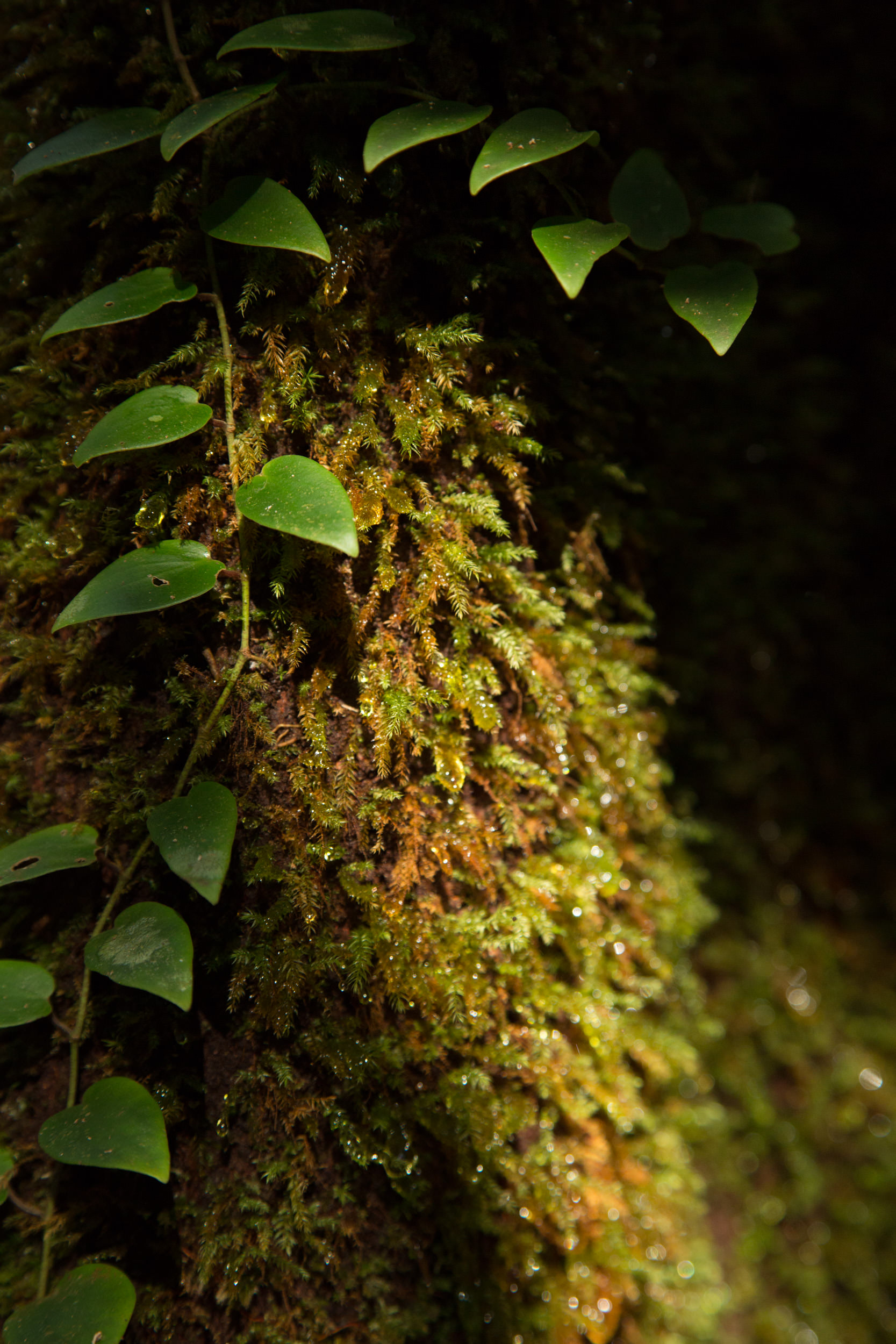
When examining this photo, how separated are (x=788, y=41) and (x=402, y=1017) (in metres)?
2.04

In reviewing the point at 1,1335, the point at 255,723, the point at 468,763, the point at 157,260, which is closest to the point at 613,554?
the point at 468,763

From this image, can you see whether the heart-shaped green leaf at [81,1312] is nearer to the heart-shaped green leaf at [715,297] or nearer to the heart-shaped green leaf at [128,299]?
the heart-shaped green leaf at [128,299]

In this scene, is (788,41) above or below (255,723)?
above

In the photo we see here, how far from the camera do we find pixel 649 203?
3.13 feet

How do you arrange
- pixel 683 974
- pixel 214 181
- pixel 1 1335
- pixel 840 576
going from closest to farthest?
pixel 1 1335 < pixel 214 181 < pixel 683 974 < pixel 840 576

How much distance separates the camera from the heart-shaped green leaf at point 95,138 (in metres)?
0.81

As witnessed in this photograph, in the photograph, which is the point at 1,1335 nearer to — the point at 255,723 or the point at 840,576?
the point at 255,723

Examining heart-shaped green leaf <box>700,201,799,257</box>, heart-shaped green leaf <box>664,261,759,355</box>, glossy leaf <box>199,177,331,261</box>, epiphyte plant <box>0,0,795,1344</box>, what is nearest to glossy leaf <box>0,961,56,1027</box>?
epiphyte plant <box>0,0,795,1344</box>

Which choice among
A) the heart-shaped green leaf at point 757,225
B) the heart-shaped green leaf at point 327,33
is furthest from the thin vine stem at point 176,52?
the heart-shaped green leaf at point 757,225

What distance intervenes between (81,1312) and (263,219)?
→ 4.00 ft

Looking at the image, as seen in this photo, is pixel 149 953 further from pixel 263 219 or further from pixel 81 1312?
pixel 263 219

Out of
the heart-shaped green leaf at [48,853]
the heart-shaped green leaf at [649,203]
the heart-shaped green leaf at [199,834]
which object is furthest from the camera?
the heart-shaped green leaf at [649,203]

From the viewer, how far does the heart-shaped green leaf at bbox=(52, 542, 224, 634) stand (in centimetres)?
75

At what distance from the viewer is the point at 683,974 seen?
136 centimetres
